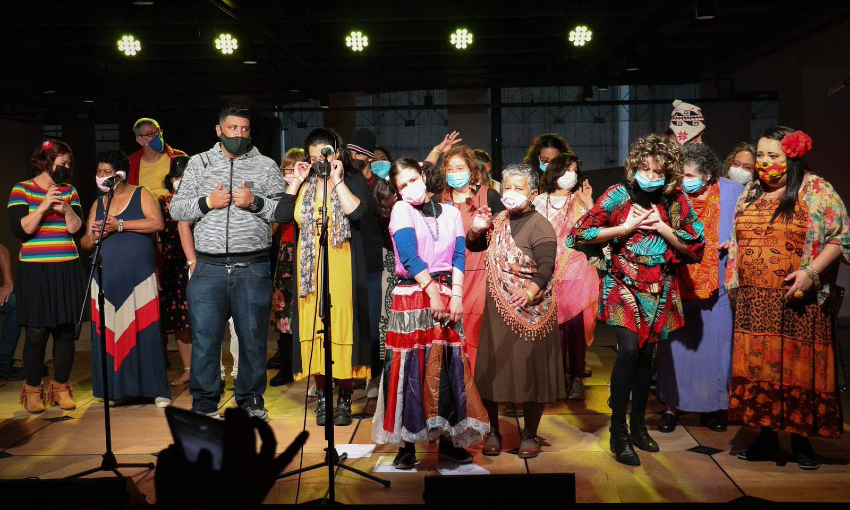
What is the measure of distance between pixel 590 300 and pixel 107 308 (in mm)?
3118

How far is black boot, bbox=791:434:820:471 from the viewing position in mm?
3754

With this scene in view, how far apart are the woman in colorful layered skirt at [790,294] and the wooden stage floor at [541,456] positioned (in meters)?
0.29

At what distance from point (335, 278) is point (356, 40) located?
641 centimetres

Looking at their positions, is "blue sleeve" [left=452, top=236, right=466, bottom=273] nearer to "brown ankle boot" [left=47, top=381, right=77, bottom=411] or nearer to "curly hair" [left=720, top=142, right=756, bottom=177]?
"curly hair" [left=720, top=142, right=756, bottom=177]

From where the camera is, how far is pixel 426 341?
12.3 ft

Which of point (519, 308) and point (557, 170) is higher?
point (557, 170)

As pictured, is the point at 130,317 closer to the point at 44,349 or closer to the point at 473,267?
the point at 44,349

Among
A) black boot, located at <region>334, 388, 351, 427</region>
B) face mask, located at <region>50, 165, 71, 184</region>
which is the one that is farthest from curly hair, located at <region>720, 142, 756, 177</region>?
face mask, located at <region>50, 165, 71, 184</region>

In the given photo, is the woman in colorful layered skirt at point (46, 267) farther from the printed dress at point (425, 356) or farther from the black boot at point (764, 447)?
the black boot at point (764, 447)

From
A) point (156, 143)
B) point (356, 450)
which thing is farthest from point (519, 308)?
point (156, 143)

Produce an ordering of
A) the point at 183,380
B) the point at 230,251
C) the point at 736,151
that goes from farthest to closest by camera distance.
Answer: the point at 183,380
the point at 736,151
the point at 230,251

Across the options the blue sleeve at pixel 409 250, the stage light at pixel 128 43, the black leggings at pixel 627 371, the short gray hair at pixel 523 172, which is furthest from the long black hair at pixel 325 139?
the stage light at pixel 128 43

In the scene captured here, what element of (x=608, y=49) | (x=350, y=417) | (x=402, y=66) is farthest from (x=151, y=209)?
(x=402, y=66)

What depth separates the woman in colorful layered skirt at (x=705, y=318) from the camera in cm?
429
